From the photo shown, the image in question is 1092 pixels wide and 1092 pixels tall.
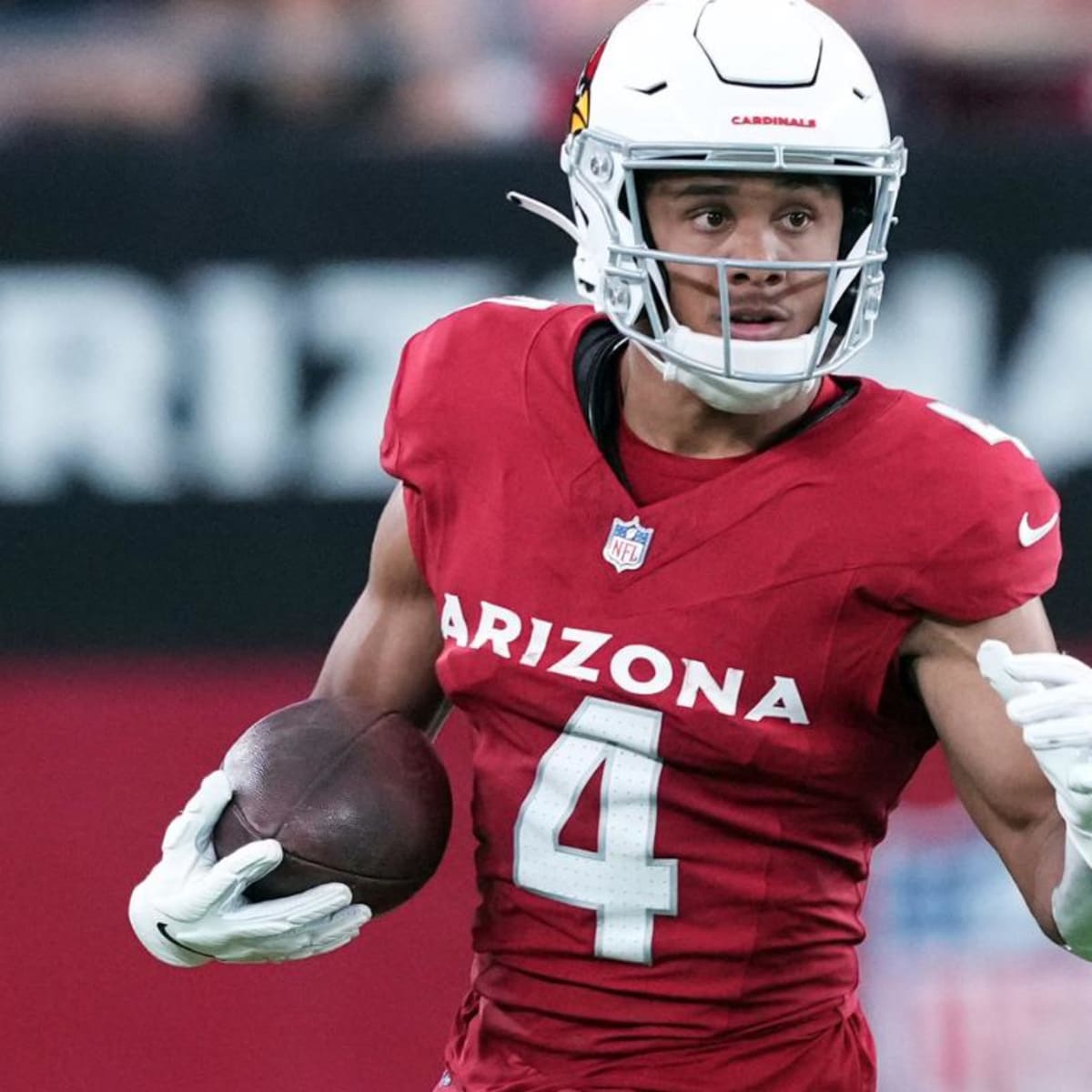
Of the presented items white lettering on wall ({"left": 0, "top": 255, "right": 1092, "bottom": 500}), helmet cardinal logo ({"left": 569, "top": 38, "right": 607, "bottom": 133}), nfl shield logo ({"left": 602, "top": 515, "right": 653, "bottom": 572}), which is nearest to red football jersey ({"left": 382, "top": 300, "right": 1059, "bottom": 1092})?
nfl shield logo ({"left": 602, "top": 515, "right": 653, "bottom": 572})

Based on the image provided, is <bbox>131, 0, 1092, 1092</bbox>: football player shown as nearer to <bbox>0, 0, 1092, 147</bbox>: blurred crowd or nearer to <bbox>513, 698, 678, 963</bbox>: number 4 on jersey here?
<bbox>513, 698, 678, 963</bbox>: number 4 on jersey

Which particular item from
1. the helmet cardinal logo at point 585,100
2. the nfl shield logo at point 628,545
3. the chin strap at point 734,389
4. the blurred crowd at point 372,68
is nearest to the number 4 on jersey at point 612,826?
the nfl shield logo at point 628,545

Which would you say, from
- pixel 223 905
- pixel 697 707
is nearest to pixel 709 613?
pixel 697 707

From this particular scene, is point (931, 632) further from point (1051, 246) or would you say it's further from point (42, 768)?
point (42, 768)

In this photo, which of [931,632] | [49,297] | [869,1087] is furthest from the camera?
[49,297]

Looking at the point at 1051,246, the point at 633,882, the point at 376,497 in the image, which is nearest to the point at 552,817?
the point at 633,882

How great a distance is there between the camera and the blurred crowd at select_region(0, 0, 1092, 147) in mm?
3488

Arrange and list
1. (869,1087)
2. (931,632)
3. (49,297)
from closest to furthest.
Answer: (931,632) → (869,1087) → (49,297)

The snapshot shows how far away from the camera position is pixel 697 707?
6.50 ft

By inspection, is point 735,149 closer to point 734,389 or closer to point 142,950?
point 734,389

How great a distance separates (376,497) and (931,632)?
1476mm

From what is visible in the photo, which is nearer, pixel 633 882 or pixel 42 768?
pixel 633 882

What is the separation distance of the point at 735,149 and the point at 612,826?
1.88 feet

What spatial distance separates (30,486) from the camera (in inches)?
129
